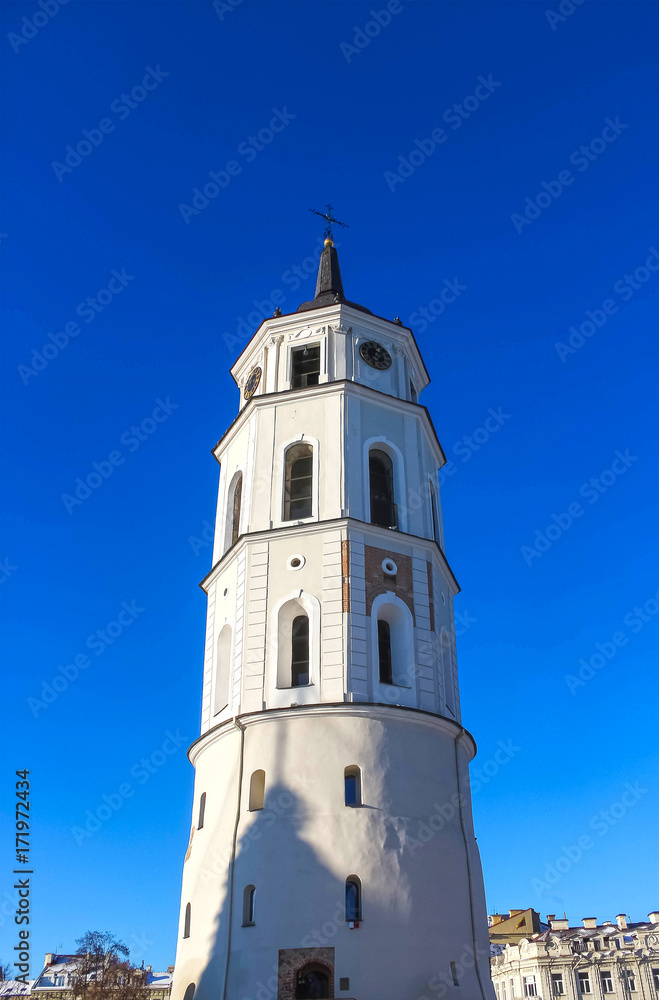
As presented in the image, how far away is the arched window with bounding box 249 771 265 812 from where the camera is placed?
21734mm

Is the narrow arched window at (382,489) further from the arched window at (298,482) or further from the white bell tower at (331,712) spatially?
the arched window at (298,482)

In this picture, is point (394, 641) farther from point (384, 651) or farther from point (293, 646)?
point (293, 646)

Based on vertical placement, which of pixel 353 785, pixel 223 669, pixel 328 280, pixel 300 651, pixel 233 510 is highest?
pixel 328 280

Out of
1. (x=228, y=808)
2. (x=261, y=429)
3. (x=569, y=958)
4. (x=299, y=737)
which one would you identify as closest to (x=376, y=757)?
(x=299, y=737)

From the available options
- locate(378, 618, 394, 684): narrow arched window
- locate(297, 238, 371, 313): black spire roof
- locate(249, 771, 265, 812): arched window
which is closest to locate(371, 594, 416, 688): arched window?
locate(378, 618, 394, 684): narrow arched window

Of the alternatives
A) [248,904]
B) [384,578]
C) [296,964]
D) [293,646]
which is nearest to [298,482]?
[384,578]

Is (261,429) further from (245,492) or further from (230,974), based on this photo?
(230,974)

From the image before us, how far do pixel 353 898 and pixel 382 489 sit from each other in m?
12.0

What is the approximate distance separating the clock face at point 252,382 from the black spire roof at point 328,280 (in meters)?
3.18

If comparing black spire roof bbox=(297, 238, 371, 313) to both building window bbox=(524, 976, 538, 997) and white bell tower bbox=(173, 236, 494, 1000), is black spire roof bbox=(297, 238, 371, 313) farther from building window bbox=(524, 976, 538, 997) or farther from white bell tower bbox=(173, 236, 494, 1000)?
building window bbox=(524, 976, 538, 997)

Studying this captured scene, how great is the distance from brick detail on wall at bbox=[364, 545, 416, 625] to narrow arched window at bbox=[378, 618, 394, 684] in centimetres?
85

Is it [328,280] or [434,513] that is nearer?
[434,513]

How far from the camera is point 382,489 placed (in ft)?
90.1

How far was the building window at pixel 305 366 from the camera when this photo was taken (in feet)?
96.9
